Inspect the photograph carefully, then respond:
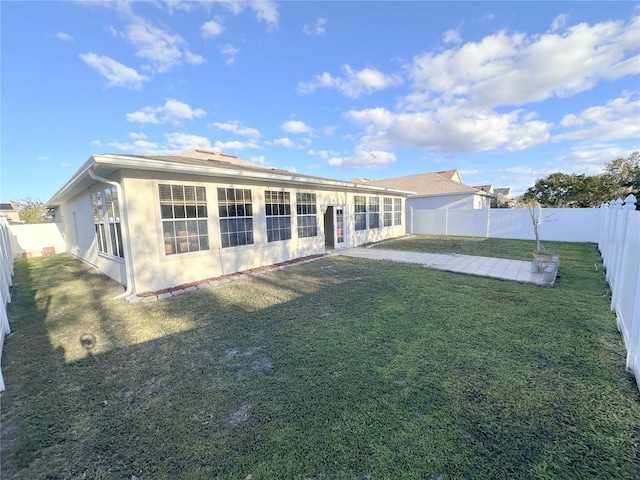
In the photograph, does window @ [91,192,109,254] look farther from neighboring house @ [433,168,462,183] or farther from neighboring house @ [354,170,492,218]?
neighboring house @ [433,168,462,183]

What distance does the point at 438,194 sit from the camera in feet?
62.5

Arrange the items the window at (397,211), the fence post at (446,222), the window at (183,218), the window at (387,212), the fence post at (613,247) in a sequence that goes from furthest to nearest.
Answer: the fence post at (446,222), the window at (397,211), the window at (387,212), the window at (183,218), the fence post at (613,247)

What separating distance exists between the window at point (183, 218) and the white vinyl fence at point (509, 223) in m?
15.3

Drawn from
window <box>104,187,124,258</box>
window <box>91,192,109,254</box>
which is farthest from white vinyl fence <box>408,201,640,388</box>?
window <box>91,192,109,254</box>

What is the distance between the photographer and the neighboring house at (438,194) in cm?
1841

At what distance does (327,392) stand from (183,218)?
5.77 meters

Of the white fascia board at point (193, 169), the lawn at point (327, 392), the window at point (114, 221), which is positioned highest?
the white fascia board at point (193, 169)

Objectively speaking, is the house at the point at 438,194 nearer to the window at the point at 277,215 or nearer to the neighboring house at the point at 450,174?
the neighboring house at the point at 450,174

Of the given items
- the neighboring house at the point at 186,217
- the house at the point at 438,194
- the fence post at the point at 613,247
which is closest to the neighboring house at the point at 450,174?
the house at the point at 438,194

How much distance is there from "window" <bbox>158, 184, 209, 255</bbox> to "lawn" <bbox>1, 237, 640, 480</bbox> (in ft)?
6.73

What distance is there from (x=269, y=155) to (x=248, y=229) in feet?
47.5

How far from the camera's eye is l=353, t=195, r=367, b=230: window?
12.9m

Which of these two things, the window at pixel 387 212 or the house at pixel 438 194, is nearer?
the window at pixel 387 212

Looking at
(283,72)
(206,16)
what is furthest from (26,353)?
(283,72)
